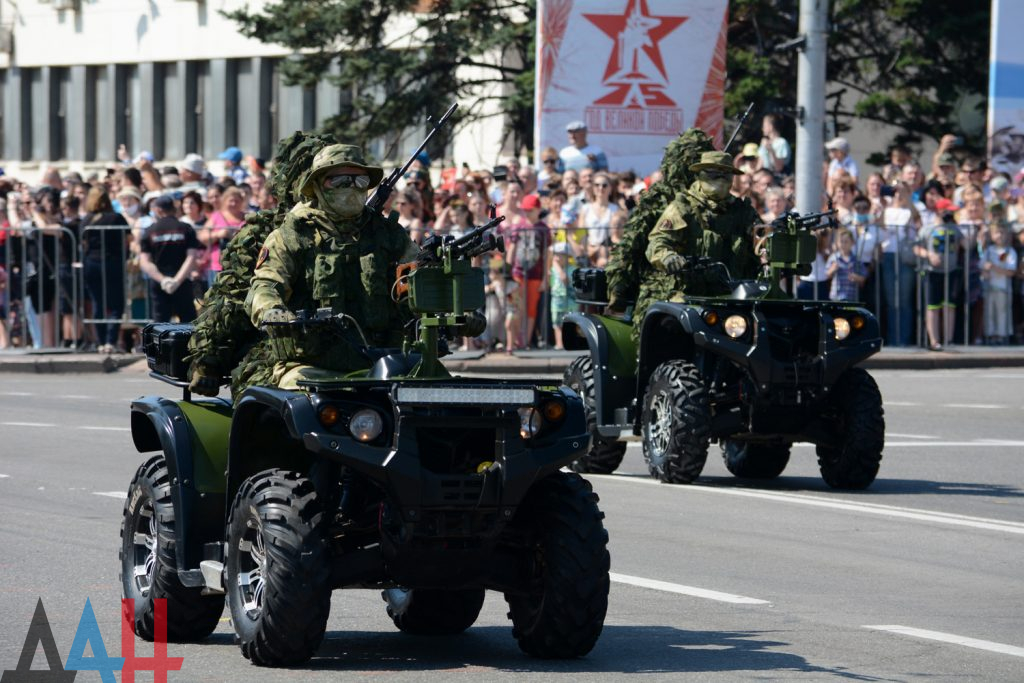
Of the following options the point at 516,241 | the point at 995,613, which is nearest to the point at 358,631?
the point at 995,613

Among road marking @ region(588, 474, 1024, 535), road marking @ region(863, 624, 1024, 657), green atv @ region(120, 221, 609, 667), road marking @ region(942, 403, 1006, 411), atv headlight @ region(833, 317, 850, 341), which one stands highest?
atv headlight @ region(833, 317, 850, 341)

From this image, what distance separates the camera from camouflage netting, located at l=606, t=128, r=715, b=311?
621 inches

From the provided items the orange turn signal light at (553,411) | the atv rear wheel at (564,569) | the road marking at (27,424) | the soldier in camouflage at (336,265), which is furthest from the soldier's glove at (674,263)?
the orange turn signal light at (553,411)

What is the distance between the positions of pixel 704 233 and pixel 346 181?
6559mm

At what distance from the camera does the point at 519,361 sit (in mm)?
24234

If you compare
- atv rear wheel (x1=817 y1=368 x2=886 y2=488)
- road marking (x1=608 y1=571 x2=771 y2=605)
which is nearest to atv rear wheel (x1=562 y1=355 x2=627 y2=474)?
atv rear wheel (x1=817 y1=368 x2=886 y2=488)

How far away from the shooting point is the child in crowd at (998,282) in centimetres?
2475

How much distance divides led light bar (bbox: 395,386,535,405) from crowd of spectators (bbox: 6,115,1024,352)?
51.1 ft

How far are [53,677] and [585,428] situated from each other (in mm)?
2134

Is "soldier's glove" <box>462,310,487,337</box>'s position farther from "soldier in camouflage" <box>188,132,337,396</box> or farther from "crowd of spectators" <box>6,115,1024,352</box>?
"crowd of spectators" <box>6,115,1024,352</box>

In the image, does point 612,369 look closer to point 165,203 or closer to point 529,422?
point 529,422

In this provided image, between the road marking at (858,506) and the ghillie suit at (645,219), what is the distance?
1384 millimetres

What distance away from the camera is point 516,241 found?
2425 centimetres

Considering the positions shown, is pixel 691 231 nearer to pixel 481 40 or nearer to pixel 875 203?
pixel 875 203
